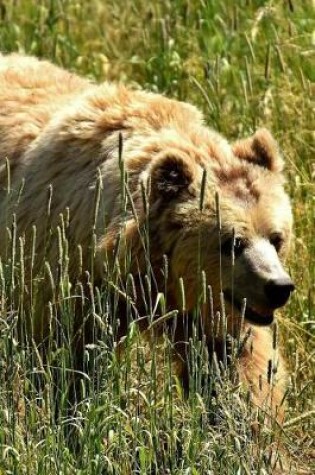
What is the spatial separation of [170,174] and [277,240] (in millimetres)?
501

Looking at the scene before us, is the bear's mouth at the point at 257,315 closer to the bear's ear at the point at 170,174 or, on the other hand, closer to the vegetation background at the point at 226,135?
the vegetation background at the point at 226,135

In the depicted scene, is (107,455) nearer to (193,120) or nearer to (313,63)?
(193,120)

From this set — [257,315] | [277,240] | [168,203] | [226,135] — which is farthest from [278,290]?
[226,135]

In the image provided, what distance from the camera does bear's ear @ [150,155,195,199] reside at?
5.36m

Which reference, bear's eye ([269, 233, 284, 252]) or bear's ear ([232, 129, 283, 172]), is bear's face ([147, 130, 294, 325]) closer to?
bear's eye ([269, 233, 284, 252])

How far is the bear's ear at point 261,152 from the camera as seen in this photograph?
566 cm

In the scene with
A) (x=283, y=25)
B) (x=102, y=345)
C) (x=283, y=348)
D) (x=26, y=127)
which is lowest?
(x=283, y=348)

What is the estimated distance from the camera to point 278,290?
16.7 feet

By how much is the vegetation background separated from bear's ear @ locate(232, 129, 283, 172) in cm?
66

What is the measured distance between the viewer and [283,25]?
7672mm

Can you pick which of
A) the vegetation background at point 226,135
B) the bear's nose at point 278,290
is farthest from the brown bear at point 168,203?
the vegetation background at point 226,135

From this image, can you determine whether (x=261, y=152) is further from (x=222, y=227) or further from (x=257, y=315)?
(x=257, y=315)

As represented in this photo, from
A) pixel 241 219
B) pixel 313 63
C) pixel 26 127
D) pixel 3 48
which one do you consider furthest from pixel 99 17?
pixel 241 219

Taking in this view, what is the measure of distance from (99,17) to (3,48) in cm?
125
